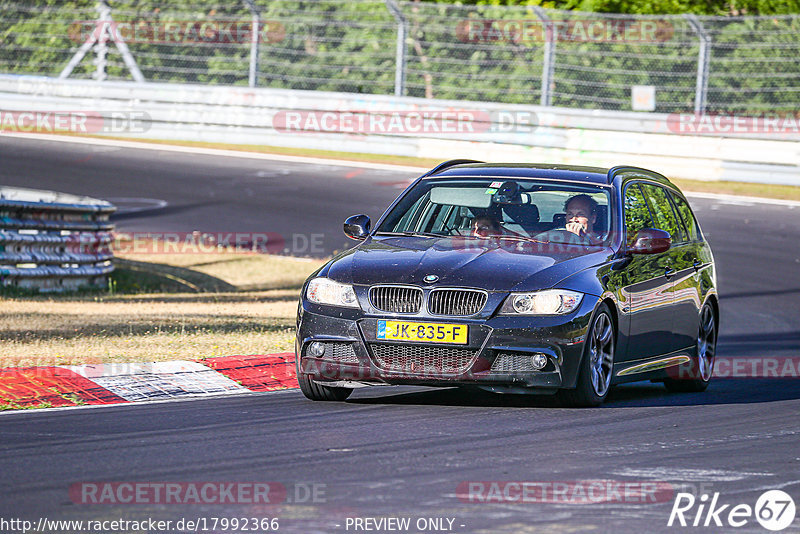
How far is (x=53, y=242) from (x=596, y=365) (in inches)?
364

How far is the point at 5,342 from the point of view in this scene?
1106 cm

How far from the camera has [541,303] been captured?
813 cm

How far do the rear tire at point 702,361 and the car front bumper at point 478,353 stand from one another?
85.0 inches

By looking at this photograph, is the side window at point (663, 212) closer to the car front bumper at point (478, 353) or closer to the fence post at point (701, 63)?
the car front bumper at point (478, 353)

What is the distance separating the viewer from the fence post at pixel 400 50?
26719 millimetres

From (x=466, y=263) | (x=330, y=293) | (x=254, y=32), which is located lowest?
(x=330, y=293)

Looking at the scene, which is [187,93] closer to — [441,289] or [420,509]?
[441,289]

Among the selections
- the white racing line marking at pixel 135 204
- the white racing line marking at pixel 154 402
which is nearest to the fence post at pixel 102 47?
the white racing line marking at pixel 135 204

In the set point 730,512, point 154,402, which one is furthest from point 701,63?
point 730,512

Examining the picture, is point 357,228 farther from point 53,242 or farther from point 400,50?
point 400,50

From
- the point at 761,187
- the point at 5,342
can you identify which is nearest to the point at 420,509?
the point at 5,342

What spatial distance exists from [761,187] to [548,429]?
17.7 meters

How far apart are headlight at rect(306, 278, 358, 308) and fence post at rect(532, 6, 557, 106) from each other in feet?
59.5

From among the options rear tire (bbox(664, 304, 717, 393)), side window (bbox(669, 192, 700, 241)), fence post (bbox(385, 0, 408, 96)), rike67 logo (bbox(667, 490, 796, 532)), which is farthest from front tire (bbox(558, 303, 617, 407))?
fence post (bbox(385, 0, 408, 96))
